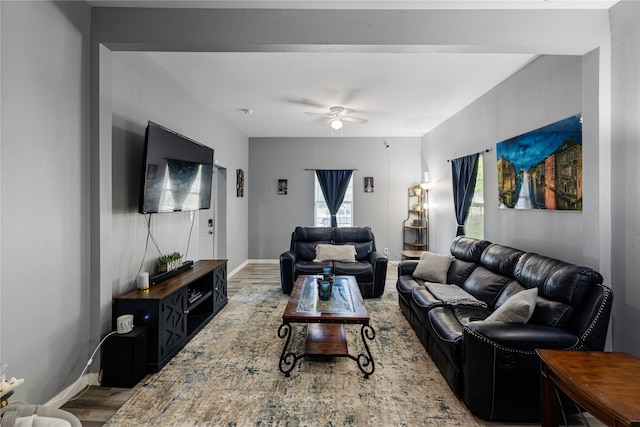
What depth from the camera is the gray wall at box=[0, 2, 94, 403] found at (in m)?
1.67

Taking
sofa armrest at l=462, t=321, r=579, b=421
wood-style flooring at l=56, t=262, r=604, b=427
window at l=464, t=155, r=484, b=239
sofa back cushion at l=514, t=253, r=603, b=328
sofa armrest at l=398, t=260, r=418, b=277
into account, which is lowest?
wood-style flooring at l=56, t=262, r=604, b=427

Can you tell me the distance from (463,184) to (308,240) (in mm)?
2614

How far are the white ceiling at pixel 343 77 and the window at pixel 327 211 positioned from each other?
6.56 ft

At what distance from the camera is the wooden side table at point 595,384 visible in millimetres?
1181

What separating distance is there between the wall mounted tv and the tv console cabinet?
27.9 inches

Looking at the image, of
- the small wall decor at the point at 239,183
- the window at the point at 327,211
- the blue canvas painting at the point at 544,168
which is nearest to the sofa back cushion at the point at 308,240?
the window at the point at 327,211

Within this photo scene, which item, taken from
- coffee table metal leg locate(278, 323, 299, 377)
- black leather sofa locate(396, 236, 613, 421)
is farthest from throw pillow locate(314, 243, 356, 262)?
black leather sofa locate(396, 236, 613, 421)

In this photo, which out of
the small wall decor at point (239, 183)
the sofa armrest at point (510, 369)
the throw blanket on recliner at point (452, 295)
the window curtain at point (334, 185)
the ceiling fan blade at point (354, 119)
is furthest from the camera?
the window curtain at point (334, 185)

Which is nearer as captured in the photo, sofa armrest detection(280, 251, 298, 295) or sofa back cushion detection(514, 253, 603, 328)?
sofa back cushion detection(514, 253, 603, 328)

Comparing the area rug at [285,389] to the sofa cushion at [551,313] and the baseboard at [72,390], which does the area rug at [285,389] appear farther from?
the sofa cushion at [551,313]

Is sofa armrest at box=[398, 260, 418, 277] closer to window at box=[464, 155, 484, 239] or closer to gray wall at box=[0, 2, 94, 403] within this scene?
window at box=[464, 155, 484, 239]

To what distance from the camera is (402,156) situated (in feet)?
21.6

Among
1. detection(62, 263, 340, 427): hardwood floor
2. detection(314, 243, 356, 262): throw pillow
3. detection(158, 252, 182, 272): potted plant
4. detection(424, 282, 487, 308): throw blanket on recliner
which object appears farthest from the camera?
detection(314, 243, 356, 262): throw pillow

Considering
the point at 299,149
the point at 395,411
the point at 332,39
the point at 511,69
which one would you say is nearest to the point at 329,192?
the point at 299,149
